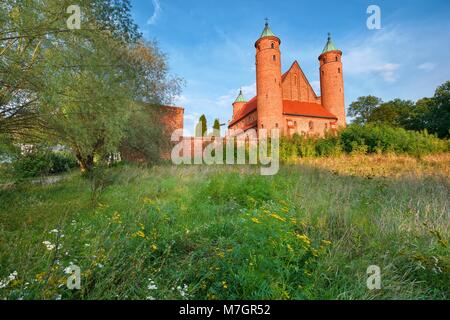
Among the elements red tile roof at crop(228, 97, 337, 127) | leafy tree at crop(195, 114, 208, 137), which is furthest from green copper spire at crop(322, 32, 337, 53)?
leafy tree at crop(195, 114, 208, 137)

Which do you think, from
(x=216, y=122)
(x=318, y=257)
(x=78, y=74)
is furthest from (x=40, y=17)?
(x=216, y=122)

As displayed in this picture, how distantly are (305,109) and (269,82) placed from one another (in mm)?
7252

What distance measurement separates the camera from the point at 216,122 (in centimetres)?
3106

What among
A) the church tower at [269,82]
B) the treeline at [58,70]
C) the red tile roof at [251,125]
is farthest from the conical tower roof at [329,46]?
the treeline at [58,70]

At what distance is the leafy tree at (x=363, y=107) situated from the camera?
4969 centimetres

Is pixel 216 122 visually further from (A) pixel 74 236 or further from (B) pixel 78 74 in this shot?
(A) pixel 74 236

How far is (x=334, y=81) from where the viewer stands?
103 ft

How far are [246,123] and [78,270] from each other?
33965 millimetres

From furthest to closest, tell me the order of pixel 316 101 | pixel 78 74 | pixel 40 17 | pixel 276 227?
1. pixel 316 101
2. pixel 78 74
3. pixel 40 17
4. pixel 276 227

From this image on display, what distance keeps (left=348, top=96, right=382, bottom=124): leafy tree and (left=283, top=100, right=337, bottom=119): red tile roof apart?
23.4m

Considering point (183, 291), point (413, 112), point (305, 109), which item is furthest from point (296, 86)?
point (183, 291)

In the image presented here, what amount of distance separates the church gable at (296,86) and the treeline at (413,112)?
9.19 meters

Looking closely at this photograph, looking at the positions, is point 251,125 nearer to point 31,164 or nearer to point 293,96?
point 293,96
